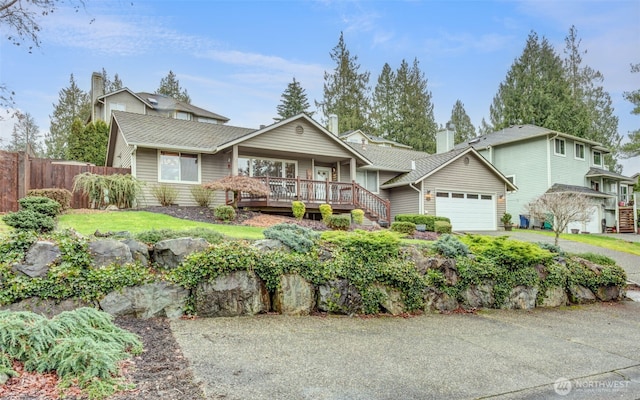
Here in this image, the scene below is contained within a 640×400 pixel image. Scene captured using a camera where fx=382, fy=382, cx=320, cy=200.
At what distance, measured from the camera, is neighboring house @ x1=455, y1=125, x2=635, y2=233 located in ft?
77.5

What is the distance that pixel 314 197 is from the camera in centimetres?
1686

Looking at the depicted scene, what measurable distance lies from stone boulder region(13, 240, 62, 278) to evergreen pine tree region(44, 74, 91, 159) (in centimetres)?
4139

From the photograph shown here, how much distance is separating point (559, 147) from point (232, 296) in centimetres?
2514

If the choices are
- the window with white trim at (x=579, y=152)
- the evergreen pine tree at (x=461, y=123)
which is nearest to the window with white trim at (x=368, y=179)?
the window with white trim at (x=579, y=152)

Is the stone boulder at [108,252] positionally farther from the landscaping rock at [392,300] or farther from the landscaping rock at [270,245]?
the landscaping rock at [392,300]

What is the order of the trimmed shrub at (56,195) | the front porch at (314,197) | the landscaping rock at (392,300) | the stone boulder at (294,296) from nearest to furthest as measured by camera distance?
the stone boulder at (294,296)
the landscaping rock at (392,300)
the trimmed shrub at (56,195)
the front porch at (314,197)

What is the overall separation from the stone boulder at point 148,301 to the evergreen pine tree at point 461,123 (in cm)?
4770

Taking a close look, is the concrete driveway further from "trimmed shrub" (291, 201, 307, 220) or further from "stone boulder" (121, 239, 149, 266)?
"trimmed shrub" (291, 201, 307, 220)

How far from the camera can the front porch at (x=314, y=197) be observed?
1562 cm

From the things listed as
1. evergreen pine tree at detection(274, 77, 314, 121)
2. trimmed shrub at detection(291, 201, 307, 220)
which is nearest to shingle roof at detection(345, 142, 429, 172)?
trimmed shrub at detection(291, 201, 307, 220)

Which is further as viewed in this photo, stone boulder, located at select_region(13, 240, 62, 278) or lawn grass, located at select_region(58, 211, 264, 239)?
lawn grass, located at select_region(58, 211, 264, 239)

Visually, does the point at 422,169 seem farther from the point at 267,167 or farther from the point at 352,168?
the point at 267,167

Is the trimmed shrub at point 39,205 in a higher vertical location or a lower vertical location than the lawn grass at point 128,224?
higher

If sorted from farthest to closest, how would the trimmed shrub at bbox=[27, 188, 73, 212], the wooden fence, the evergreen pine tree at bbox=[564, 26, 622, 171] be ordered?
the evergreen pine tree at bbox=[564, 26, 622, 171] < the wooden fence < the trimmed shrub at bbox=[27, 188, 73, 212]
